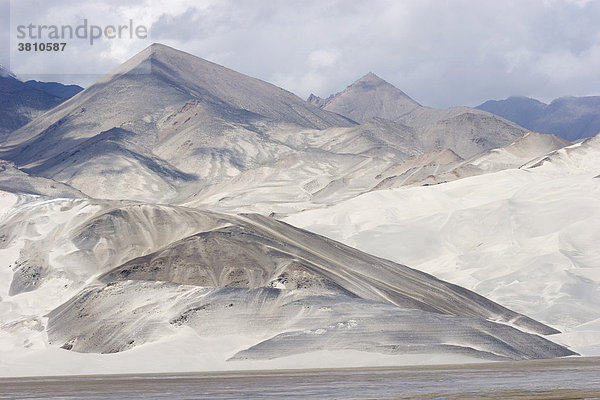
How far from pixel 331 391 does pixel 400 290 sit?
4450cm

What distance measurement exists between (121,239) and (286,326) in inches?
1114

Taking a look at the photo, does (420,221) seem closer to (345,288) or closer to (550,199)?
(550,199)

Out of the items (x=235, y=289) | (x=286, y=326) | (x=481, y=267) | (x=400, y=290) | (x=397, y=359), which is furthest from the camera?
(x=481, y=267)

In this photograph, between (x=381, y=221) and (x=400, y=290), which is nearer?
(x=400, y=290)

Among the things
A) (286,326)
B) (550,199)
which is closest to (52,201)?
(286,326)

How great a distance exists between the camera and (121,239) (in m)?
89.9

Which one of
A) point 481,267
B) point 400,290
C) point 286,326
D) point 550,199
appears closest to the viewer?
point 286,326

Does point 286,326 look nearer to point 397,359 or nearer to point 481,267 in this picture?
point 397,359

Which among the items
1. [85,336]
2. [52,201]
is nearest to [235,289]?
[85,336]

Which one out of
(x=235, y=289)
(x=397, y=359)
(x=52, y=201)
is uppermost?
(x=52, y=201)

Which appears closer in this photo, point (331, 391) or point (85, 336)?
point (331, 391)

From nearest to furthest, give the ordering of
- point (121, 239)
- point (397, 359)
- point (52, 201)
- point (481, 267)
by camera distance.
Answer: point (397, 359) < point (121, 239) < point (52, 201) < point (481, 267)

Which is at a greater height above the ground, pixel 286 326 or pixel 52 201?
pixel 52 201

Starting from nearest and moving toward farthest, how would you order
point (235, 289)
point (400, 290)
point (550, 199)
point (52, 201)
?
point (235, 289)
point (400, 290)
point (52, 201)
point (550, 199)
